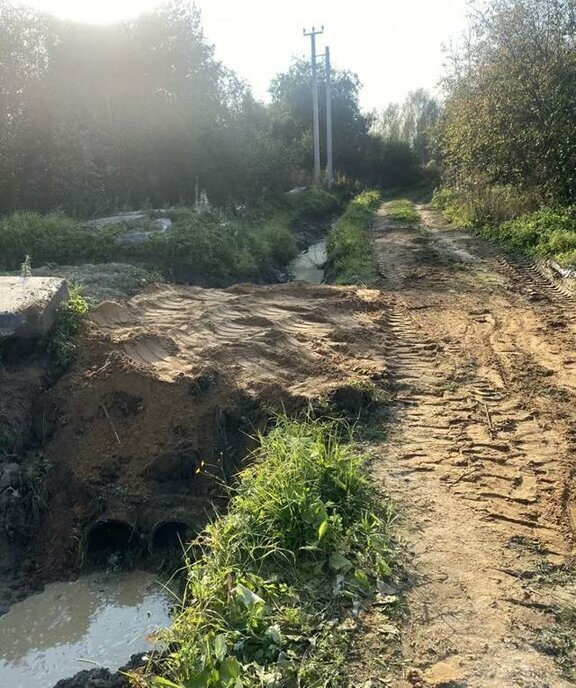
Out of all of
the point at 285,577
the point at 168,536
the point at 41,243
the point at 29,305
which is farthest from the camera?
the point at 41,243

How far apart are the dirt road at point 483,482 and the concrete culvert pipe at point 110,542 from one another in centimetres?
222

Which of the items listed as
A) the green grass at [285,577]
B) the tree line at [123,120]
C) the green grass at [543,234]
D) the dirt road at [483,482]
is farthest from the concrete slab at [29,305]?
the tree line at [123,120]

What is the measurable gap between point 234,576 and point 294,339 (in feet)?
14.1

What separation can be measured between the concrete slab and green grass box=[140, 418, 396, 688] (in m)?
3.25

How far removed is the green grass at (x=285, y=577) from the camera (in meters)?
2.95

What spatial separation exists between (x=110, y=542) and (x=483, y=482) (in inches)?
122

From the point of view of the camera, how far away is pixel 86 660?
156 inches

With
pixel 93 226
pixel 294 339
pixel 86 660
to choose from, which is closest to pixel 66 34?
pixel 93 226

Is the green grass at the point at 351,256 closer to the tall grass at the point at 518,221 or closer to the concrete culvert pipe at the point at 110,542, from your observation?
the tall grass at the point at 518,221

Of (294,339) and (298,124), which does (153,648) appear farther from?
(298,124)

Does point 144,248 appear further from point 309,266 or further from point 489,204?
point 489,204

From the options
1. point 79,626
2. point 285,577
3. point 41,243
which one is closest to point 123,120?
point 41,243

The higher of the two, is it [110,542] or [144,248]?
[144,248]

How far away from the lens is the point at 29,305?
6.55 meters
